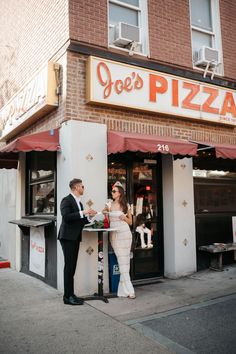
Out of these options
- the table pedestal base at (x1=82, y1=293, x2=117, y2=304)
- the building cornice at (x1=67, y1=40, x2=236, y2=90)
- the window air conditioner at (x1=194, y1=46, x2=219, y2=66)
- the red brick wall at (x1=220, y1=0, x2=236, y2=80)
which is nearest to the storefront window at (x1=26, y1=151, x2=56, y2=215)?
the table pedestal base at (x1=82, y1=293, x2=117, y2=304)

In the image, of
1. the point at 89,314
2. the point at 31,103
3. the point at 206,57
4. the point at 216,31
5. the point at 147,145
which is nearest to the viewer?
the point at 89,314

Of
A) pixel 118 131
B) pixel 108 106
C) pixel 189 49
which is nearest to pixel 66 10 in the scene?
pixel 108 106

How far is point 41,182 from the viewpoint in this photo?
7828 millimetres

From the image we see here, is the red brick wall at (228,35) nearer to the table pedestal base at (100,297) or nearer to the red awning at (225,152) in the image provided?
the red awning at (225,152)

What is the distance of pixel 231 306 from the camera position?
214 inches

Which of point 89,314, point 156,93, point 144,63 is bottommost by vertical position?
point 89,314

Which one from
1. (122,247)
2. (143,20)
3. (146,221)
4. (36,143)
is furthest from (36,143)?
(143,20)

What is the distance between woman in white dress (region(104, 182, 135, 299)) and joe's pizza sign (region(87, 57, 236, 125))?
1.99 meters

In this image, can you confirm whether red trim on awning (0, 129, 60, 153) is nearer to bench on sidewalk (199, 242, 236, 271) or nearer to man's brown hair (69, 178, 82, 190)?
man's brown hair (69, 178, 82, 190)

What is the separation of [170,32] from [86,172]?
404 centimetres

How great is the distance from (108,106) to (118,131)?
530 millimetres

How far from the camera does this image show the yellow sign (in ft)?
22.1

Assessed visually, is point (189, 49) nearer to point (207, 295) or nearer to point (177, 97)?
point (177, 97)

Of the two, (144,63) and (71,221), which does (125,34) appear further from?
(71,221)
